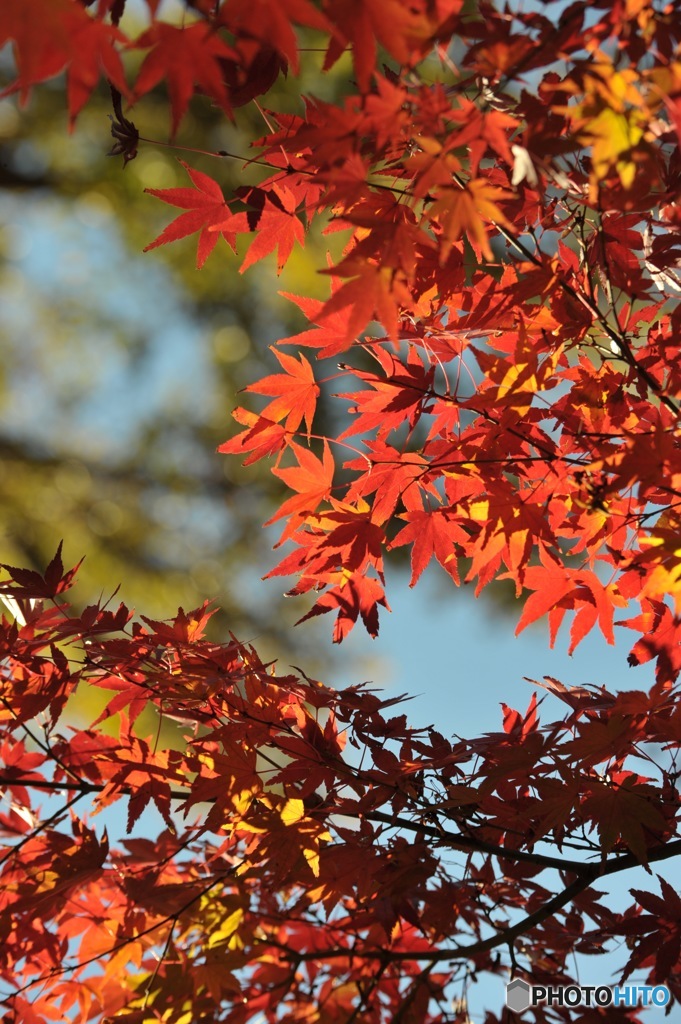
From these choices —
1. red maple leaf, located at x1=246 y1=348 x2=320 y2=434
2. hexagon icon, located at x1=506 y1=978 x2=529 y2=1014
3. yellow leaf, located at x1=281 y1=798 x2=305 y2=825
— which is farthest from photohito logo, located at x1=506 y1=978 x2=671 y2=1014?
red maple leaf, located at x1=246 y1=348 x2=320 y2=434

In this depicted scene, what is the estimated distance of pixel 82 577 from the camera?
4.84 m

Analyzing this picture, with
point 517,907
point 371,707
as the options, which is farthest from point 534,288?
point 517,907

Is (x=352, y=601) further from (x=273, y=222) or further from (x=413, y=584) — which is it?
(x=273, y=222)

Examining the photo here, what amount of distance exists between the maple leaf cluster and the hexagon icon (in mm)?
23

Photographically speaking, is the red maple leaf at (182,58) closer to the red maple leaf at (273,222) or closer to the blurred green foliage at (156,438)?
the red maple leaf at (273,222)

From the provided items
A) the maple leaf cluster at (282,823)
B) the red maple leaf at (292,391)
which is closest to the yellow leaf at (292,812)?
the maple leaf cluster at (282,823)

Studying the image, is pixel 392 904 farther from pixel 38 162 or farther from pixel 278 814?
pixel 38 162

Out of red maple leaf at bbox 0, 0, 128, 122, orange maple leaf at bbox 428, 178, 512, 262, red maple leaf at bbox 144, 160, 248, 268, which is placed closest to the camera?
red maple leaf at bbox 0, 0, 128, 122

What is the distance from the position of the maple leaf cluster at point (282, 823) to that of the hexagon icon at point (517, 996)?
0.08 feet

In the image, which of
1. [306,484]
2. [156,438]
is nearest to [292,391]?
[306,484]

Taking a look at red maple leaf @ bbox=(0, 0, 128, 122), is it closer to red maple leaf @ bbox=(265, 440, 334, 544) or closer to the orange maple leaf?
the orange maple leaf

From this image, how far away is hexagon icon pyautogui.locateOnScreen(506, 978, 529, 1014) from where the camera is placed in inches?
37.7

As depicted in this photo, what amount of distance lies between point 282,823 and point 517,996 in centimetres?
37

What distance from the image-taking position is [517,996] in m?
0.97
